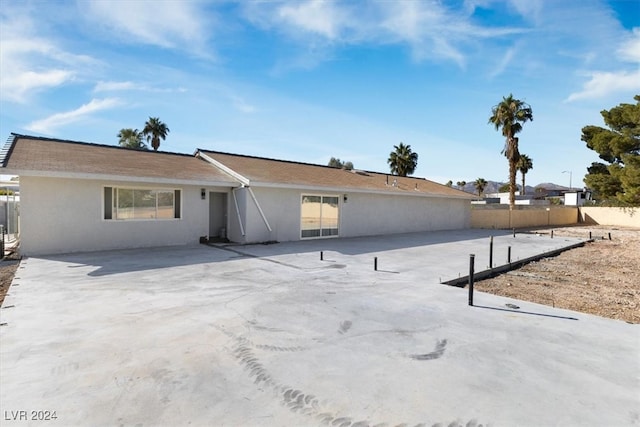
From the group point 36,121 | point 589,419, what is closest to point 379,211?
point 589,419

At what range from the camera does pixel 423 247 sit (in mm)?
13172

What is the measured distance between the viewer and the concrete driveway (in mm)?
2691

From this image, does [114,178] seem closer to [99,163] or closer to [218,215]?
[99,163]

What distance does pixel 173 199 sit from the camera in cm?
1223

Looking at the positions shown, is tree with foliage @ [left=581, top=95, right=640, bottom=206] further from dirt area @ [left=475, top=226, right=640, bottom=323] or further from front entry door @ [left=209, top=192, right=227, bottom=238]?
front entry door @ [left=209, top=192, right=227, bottom=238]

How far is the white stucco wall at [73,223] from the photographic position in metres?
9.72

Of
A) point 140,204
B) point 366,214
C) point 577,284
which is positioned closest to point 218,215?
point 140,204

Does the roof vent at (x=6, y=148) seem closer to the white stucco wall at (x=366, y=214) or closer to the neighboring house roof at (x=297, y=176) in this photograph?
the neighboring house roof at (x=297, y=176)

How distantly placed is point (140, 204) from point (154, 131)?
98.2 ft

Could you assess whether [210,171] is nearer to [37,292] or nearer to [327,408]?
[37,292]

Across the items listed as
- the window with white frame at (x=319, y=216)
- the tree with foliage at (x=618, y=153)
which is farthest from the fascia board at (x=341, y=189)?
the tree with foliage at (x=618, y=153)

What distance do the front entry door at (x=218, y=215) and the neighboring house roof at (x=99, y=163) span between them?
1.05m

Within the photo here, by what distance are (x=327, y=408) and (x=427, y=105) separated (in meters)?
16.4

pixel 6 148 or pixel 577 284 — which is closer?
pixel 577 284
